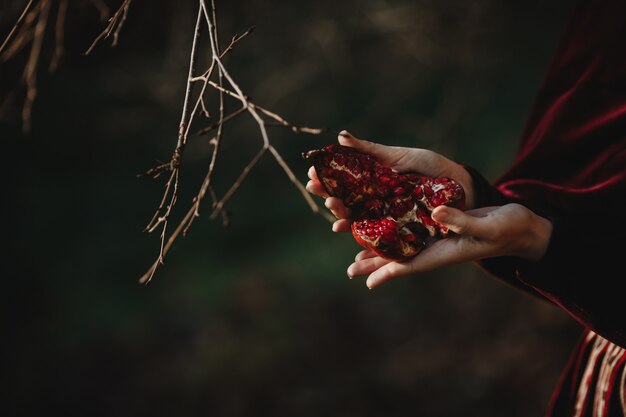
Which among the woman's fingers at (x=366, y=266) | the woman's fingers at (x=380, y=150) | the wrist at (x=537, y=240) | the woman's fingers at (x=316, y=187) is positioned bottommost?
the woman's fingers at (x=366, y=266)

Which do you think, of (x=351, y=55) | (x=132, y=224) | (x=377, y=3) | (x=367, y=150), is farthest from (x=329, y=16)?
(x=367, y=150)

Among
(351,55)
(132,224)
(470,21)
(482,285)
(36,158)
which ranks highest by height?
(470,21)

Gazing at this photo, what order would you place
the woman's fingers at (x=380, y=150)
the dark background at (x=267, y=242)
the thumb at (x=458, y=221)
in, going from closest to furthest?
the thumb at (x=458, y=221) → the woman's fingers at (x=380, y=150) → the dark background at (x=267, y=242)

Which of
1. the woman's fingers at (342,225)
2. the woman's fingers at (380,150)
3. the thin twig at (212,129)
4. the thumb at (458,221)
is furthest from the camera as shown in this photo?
the woman's fingers at (342,225)

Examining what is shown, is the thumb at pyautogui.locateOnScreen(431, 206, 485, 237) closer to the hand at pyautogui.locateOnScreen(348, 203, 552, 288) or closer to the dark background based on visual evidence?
the hand at pyautogui.locateOnScreen(348, 203, 552, 288)

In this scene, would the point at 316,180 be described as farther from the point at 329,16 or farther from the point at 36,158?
the point at 36,158

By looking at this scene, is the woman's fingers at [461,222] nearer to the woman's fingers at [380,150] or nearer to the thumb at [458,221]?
the thumb at [458,221]

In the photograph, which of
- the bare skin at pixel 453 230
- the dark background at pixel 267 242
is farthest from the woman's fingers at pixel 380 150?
the dark background at pixel 267 242

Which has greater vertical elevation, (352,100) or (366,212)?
(366,212)
